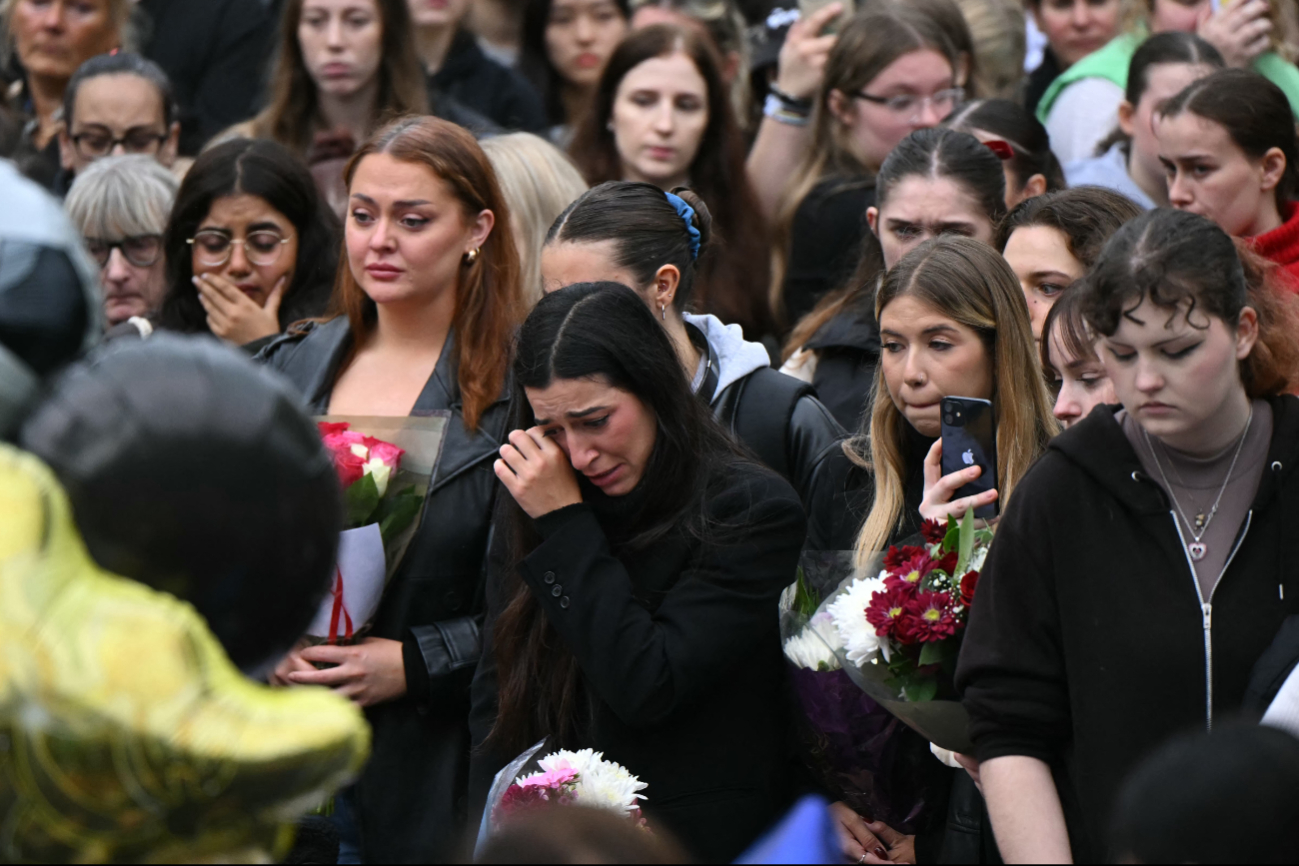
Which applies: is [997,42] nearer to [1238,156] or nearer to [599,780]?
[1238,156]

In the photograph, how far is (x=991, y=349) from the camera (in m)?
3.71

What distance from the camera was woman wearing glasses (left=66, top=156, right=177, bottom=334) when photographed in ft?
17.2

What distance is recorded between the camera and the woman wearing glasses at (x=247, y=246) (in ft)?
15.8

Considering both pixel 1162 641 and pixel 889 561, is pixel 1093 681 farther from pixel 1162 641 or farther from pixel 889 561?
pixel 889 561

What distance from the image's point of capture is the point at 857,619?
3133mm

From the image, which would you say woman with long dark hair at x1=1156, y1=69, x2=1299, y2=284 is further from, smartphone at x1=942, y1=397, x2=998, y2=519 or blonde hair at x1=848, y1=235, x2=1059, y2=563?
smartphone at x1=942, y1=397, x2=998, y2=519

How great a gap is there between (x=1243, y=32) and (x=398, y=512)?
3486mm

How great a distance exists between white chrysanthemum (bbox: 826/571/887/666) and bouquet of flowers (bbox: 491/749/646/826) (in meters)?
0.48

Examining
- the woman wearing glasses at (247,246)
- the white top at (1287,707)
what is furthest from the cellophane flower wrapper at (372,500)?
the white top at (1287,707)

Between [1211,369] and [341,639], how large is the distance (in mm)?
2038

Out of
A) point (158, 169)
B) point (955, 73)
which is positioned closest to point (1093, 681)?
point (955, 73)

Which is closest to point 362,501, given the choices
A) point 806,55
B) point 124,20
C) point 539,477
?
point 539,477

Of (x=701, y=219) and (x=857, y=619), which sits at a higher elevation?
(x=701, y=219)

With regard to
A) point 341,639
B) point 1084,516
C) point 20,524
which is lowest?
point 341,639
